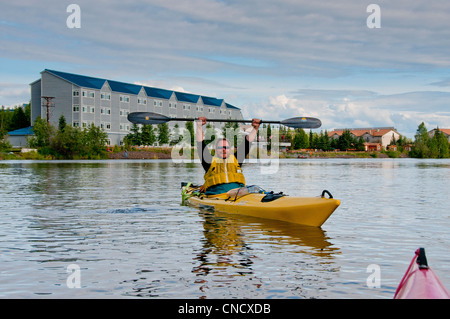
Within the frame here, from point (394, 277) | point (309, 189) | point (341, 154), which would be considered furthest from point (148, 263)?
point (341, 154)

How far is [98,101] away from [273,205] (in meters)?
74.4

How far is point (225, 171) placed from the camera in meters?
14.3

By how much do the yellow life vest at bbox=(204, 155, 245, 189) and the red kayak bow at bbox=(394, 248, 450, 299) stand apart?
944 cm

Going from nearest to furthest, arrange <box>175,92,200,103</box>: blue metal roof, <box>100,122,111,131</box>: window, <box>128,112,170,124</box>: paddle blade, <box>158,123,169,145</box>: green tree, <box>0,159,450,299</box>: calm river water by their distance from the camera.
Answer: <box>0,159,450,299</box>: calm river water, <box>128,112,170,124</box>: paddle blade, <box>100,122,111,131</box>: window, <box>158,123,169,145</box>: green tree, <box>175,92,200,103</box>: blue metal roof

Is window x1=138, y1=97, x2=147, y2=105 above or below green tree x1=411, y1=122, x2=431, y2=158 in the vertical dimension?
above

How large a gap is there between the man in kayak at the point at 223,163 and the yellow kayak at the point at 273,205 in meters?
0.40

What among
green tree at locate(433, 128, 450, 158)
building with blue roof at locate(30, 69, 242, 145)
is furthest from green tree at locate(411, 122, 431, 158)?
building with blue roof at locate(30, 69, 242, 145)

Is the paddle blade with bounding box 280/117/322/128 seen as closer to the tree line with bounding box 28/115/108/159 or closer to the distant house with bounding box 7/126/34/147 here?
the tree line with bounding box 28/115/108/159

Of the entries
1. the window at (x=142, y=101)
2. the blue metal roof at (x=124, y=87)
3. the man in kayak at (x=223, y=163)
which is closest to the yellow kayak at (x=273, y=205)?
the man in kayak at (x=223, y=163)

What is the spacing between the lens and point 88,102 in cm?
7988

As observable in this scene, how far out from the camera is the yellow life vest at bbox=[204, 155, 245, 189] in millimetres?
14156

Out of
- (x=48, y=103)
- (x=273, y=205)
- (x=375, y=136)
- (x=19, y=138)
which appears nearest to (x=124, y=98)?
(x=48, y=103)

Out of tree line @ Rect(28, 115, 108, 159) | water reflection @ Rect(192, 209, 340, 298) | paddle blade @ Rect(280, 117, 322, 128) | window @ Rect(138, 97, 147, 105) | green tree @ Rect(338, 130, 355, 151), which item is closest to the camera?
water reflection @ Rect(192, 209, 340, 298)
